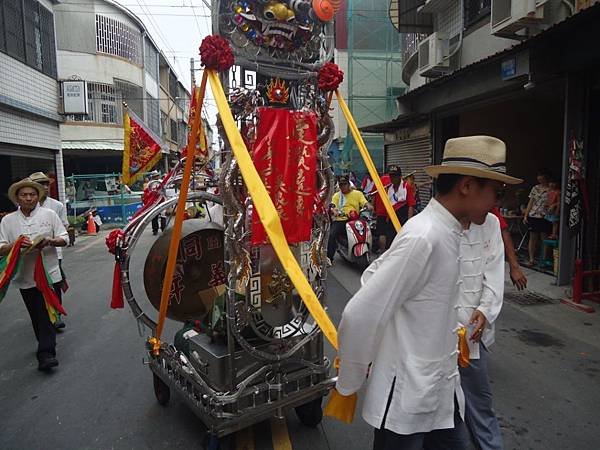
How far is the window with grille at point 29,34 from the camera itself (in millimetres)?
11086

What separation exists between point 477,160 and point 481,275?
990mm

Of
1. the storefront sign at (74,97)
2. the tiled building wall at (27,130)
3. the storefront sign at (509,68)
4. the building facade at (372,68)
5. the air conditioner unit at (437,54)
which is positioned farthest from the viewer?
the building facade at (372,68)

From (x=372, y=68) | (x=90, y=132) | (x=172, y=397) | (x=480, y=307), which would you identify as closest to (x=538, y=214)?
(x=480, y=307)

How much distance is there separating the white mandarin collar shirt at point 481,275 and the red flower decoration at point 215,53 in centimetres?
158

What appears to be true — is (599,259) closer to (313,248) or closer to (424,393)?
(313,248)

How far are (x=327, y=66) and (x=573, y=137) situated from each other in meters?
5.11

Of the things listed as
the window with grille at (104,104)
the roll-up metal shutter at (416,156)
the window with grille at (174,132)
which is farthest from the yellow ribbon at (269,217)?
the window with grille at (174,132)

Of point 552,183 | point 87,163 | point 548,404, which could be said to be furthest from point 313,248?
point 87,163

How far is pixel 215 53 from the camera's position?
2461 mm

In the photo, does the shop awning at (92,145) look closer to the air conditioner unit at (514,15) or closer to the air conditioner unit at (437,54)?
the air conditioner unit at (437,54)

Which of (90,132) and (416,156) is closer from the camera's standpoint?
(416,156)

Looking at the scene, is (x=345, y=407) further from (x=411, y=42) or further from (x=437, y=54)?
(x=411, y=42)

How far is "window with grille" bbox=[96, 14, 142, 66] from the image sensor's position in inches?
942

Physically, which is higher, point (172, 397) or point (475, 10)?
point (475, 10)
